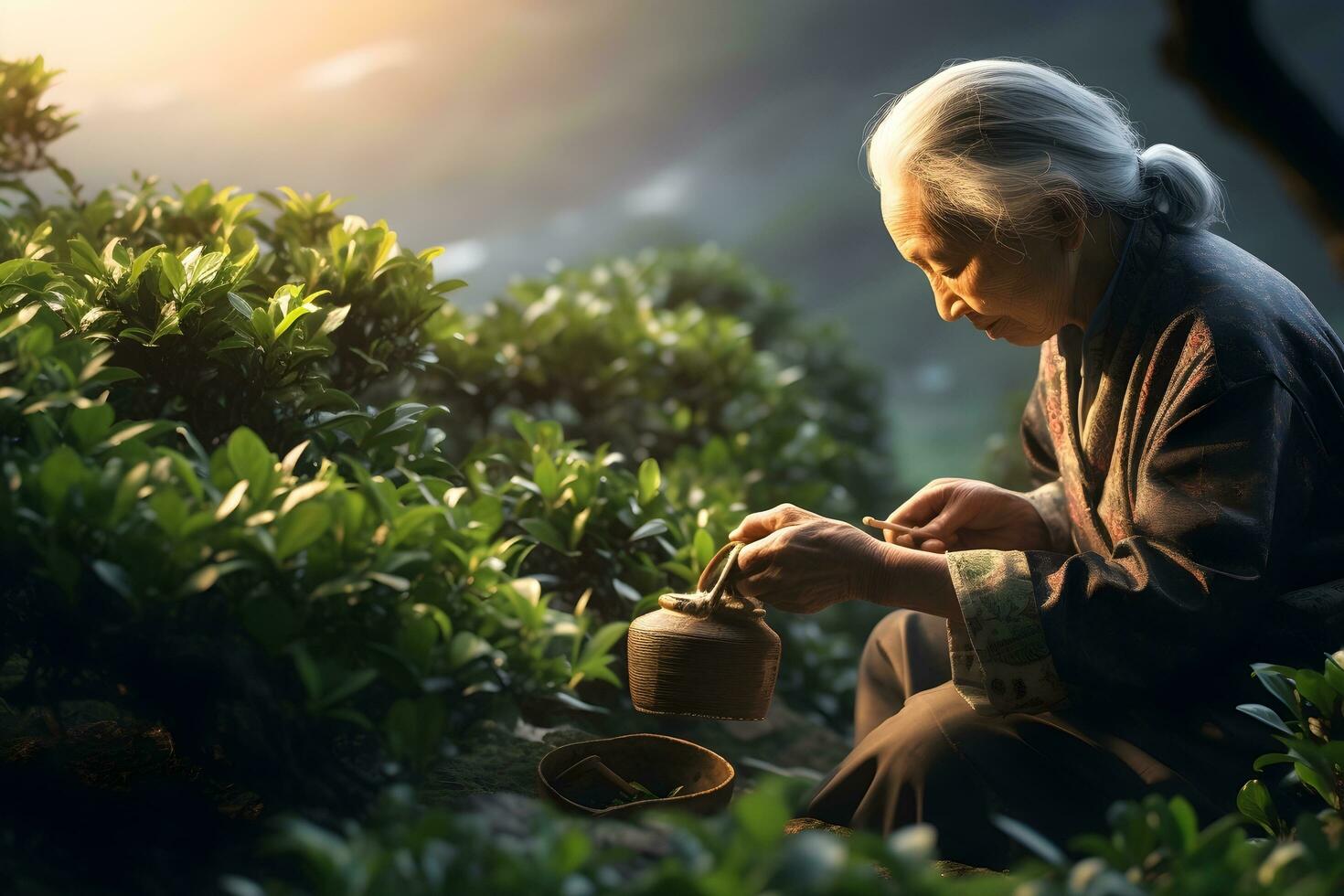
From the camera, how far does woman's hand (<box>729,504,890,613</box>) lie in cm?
194

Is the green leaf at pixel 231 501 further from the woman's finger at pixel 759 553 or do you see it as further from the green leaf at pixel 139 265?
the woman's finger at pixel 759 553

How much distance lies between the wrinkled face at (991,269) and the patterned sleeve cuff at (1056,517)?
525 millimetres

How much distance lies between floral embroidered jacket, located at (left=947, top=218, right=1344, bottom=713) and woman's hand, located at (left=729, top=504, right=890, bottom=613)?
0.55 ft

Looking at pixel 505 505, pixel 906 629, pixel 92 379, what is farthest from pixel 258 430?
pixel 906 629

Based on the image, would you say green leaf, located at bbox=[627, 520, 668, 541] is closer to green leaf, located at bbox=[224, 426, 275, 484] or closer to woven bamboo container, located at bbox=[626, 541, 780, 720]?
woven bamboo container, located at bbox=[626, 541, 780, 720]

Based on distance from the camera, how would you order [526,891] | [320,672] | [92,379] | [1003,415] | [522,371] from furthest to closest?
[1003,415] → [522,371] → [92,379] → [320,672] → [526,891]

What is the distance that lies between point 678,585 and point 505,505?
0.47 m

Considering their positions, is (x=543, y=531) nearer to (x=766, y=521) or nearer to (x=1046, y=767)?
(x=766, y=521)

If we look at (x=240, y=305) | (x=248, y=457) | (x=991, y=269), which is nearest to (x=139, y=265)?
(x=240, y=305)

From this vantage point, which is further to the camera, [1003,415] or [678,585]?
[1003,415]

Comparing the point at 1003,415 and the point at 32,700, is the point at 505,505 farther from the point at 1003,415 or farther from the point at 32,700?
the point at 1003,415

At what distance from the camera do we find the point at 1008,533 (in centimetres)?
258

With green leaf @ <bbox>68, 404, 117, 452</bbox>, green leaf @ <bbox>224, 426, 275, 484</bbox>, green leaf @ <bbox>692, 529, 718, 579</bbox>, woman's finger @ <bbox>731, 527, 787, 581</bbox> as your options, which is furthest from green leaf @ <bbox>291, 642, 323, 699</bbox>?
green leaf @ <bbox>692, 529, 718, 579</bbox>

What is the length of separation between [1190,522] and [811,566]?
66 centimetres
